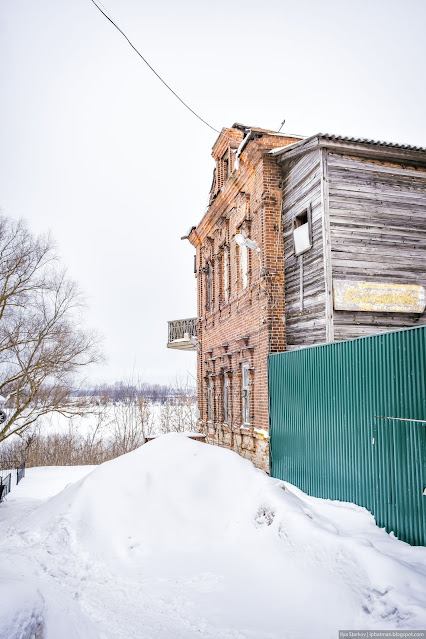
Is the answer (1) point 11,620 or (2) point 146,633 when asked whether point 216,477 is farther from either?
(1) point 11,620

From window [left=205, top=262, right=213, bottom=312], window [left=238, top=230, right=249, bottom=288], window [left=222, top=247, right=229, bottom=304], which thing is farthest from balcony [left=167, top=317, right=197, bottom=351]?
window [left=238, top=230, right=249, bottom=288]

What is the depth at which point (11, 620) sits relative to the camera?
3188 millimetres

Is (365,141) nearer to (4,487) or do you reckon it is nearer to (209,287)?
(209,287)

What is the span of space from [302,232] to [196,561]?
7.09 meters

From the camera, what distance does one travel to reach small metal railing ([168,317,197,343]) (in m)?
19.6

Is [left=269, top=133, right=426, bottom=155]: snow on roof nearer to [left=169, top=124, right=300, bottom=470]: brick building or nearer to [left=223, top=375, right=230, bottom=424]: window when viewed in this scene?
[left=169, top=124, right=300, bottom=470]: brick building

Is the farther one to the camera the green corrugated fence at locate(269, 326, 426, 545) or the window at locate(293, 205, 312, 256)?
the window at locate(293, 205, 312, 256)

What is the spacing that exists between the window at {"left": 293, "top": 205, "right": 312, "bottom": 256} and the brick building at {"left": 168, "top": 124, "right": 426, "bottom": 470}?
0.08 ft

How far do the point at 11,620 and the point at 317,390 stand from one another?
5.49 m

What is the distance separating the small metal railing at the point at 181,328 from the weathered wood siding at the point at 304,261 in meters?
9.26

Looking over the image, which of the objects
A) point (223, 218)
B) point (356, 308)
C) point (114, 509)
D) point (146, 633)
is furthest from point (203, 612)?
point (223, 218)

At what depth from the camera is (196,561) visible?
17.6ft

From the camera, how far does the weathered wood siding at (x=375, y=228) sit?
925 cm

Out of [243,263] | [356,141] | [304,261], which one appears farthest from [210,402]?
[356,141]
